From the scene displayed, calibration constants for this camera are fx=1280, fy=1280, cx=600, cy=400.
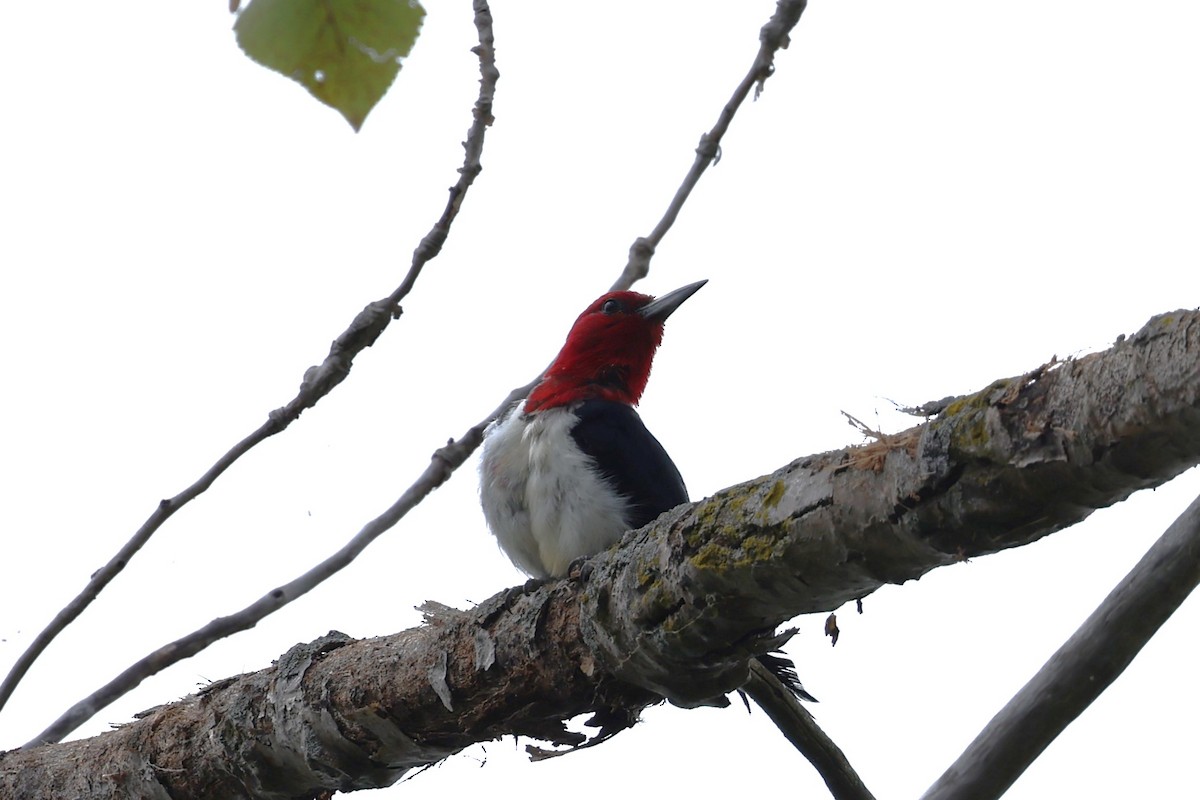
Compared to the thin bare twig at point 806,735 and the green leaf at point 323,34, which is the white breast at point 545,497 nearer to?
the thin bare twig at point 806,735

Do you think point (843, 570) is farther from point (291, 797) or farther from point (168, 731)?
point (168, 731)

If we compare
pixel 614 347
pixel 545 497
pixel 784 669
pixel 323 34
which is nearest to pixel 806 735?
A: pixel 784 669

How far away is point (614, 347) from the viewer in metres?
5.31

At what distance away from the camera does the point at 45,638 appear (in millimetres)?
3250

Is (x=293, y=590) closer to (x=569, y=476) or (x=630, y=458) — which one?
(x=569, y=476)

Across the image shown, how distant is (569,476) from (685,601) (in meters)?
1.83

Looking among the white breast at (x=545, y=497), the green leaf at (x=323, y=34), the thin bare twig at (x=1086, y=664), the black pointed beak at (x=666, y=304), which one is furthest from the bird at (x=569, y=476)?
the green leaf at (x=323, y=34)

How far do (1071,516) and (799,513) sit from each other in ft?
1.51

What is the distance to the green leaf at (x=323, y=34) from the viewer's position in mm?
1264

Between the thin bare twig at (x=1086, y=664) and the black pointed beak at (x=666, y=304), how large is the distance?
10.4 ft

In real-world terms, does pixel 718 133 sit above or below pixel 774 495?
above

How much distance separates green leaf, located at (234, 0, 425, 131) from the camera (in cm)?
126

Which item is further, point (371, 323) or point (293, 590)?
point (293, 590)

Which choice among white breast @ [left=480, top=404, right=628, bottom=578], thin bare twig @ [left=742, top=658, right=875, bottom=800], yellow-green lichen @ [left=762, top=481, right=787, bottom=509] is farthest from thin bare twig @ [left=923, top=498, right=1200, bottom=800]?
white breast @ [left=480, top=404, right=628, bottom=578]
